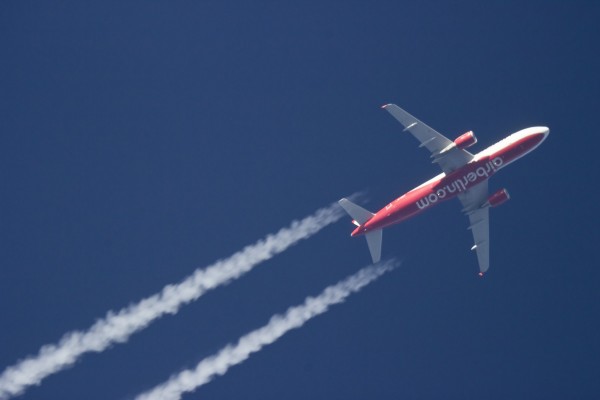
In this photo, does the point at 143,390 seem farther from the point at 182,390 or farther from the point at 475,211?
the point at 475,211

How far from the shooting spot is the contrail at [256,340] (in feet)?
236

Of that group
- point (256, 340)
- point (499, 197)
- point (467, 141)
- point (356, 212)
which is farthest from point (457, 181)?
point (256, 340)

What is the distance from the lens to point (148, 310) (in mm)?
72812

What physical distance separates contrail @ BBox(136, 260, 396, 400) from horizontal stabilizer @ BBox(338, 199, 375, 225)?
6.84m

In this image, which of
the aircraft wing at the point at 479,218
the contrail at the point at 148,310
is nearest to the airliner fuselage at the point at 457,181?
the aircraft wing at the point at 479,218

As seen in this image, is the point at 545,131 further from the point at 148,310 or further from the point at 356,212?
the point at 148,310

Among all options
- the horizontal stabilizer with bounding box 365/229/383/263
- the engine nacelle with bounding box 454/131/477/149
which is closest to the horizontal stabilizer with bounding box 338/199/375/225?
the horizontal stabilizer with bounding box 365/229/383/263

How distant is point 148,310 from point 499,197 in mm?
28292

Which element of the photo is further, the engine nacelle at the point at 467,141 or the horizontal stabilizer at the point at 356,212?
the horizontal stabilizer at the point at 356,212

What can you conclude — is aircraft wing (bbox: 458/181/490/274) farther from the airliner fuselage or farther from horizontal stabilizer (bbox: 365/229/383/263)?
horizontal stabilizer (bbox: 365/229/383/263)

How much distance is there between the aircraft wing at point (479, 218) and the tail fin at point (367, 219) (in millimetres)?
7240

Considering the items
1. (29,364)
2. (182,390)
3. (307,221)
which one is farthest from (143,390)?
(307,221)

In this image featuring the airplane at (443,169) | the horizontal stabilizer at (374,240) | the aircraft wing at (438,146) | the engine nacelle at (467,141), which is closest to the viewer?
the engine nacelle at (467,141)

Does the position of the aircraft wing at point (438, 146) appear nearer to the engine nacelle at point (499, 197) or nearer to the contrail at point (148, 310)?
the engine nacelle at point (499, 197)
